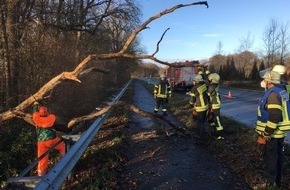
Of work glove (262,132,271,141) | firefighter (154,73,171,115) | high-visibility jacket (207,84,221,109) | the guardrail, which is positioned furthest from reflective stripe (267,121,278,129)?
firefighter (154,73,171,115)

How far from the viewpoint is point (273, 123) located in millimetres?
5879

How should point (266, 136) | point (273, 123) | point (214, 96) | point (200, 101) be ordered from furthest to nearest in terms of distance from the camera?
1. point (214, 96)
2. point (200, 101)
3. point (266, 136)
4. point (273, 123)

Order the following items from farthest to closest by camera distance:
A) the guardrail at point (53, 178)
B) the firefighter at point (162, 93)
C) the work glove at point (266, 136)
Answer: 1. the firefighter at point (162, 93)
2. the work glove at point (266, 136)
3. the guardrail at point (53, 178)

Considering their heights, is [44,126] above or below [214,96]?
below

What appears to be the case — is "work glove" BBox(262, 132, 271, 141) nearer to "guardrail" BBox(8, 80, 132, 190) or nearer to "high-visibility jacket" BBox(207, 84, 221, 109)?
"guardrail" BBox(8, 80, 132, 190)

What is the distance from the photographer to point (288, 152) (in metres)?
8.21

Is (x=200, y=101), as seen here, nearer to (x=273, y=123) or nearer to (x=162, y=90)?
(x=273, y=123)

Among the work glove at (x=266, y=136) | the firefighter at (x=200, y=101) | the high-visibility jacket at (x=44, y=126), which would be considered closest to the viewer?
the work glove at (x=266, y=136)

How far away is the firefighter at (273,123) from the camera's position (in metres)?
5.91

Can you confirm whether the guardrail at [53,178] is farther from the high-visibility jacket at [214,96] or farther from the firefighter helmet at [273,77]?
the high-visibility jacket at [214,96]

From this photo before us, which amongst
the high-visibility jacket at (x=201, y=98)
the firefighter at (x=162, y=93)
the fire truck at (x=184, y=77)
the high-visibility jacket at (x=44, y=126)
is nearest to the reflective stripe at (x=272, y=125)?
the high-visibility jacket at (x=44, y=126)

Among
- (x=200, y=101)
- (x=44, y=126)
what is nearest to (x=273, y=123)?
(x=44, y=126)

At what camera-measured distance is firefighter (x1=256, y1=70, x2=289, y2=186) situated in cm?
591

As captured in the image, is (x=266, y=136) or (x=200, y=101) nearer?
(x=266, y=136)
